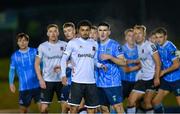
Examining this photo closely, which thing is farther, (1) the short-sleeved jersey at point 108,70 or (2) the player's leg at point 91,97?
(1) the short-sleeved jersey at point 108,70

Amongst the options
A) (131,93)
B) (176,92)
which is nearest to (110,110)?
(131,93)

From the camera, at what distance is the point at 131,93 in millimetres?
11367

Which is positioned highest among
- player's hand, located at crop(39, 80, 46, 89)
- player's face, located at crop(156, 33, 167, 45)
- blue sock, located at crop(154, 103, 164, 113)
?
player's face, located at crop(156, 33, 167, 45)

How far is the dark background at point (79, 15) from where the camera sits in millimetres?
15984

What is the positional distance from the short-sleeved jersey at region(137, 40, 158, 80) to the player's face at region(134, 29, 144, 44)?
3.5 inches

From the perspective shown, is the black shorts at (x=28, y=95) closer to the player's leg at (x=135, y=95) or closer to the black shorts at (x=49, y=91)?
the black shorts at (x=49, y=91)

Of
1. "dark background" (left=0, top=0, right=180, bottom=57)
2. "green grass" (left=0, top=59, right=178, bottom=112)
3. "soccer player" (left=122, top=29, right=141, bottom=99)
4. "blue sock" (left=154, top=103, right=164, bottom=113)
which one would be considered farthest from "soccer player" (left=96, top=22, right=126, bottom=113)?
"dark background" (left=0, top=0, right=180, bottom=57)

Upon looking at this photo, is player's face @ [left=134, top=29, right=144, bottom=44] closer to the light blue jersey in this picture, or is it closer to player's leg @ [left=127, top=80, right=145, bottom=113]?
player's leg @ [left=127, top=80, right=145, bottom=113]

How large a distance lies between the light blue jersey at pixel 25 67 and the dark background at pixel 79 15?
15.8 ft

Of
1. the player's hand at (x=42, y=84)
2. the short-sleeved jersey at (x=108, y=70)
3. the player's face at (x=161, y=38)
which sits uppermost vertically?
the player's face at (x=161, y=38)

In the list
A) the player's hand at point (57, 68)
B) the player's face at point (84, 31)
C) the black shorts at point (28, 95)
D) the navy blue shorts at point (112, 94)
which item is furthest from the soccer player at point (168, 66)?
the black shorts at point (28, 95)

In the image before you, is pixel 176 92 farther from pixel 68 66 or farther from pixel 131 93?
pixel 68 66

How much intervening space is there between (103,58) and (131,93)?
1830 millimetres

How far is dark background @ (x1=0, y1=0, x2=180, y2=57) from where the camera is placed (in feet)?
52.4
